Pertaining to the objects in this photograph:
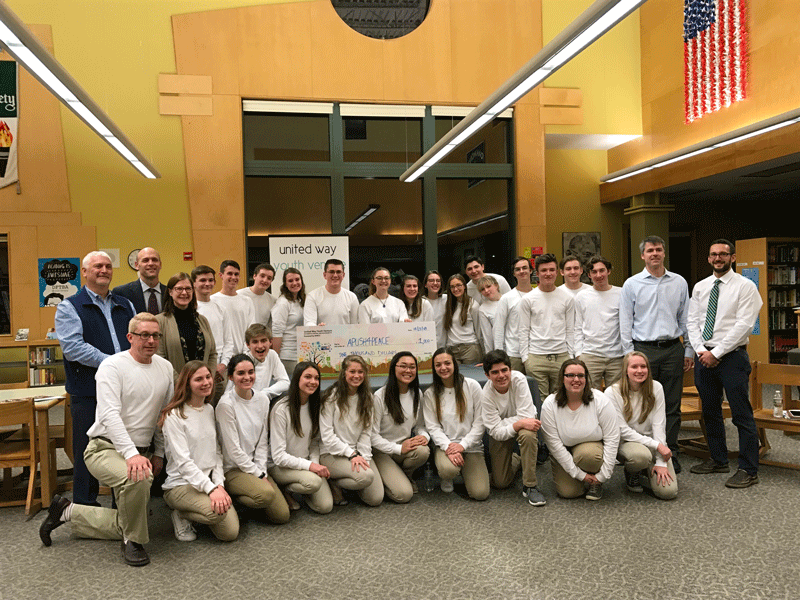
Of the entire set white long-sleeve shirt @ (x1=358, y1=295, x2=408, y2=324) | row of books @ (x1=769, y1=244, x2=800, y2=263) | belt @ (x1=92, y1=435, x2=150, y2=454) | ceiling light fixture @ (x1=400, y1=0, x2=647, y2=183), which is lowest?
belt @ (x1=92, y1=435, x2=150, y2=454)

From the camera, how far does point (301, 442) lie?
3.97m

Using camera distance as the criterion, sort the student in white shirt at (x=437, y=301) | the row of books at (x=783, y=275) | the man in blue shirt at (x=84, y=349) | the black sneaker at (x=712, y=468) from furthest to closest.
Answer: the row of books at (x=783, y=275), the student in white shirt at (x=437, y=301), the black sneaker at (x=712, y=468), the man in blue shirt at (x=84, y=349)

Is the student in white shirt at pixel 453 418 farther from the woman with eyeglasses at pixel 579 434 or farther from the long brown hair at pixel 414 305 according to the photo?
the long brown hair at pixel 414 305

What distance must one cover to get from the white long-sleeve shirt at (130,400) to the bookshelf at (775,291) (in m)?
8.17

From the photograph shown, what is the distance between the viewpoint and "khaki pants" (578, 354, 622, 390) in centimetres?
478

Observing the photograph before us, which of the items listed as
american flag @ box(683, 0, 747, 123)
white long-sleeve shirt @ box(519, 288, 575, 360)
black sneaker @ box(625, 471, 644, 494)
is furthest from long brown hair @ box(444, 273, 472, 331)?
american flag @ box(683, 0, 747, 123)

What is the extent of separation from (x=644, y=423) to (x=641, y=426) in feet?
0.09

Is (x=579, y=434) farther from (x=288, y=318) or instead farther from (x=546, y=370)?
(x=288, y=318)

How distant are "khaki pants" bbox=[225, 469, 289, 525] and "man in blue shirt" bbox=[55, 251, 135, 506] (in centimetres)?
82

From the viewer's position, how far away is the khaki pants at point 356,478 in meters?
3.95

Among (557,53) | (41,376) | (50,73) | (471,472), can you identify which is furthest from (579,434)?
(41,376)

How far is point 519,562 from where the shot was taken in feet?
10.2

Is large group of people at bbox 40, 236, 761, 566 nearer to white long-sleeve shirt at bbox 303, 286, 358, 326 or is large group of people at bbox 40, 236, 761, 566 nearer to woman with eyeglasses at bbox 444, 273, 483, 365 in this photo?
white long-sleeve shirt at bbox 303, 286, 358, 326

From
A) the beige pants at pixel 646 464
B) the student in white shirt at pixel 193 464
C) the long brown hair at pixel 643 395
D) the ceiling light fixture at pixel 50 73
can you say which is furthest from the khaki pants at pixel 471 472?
the ceiling light fixture at pixel 50 73
